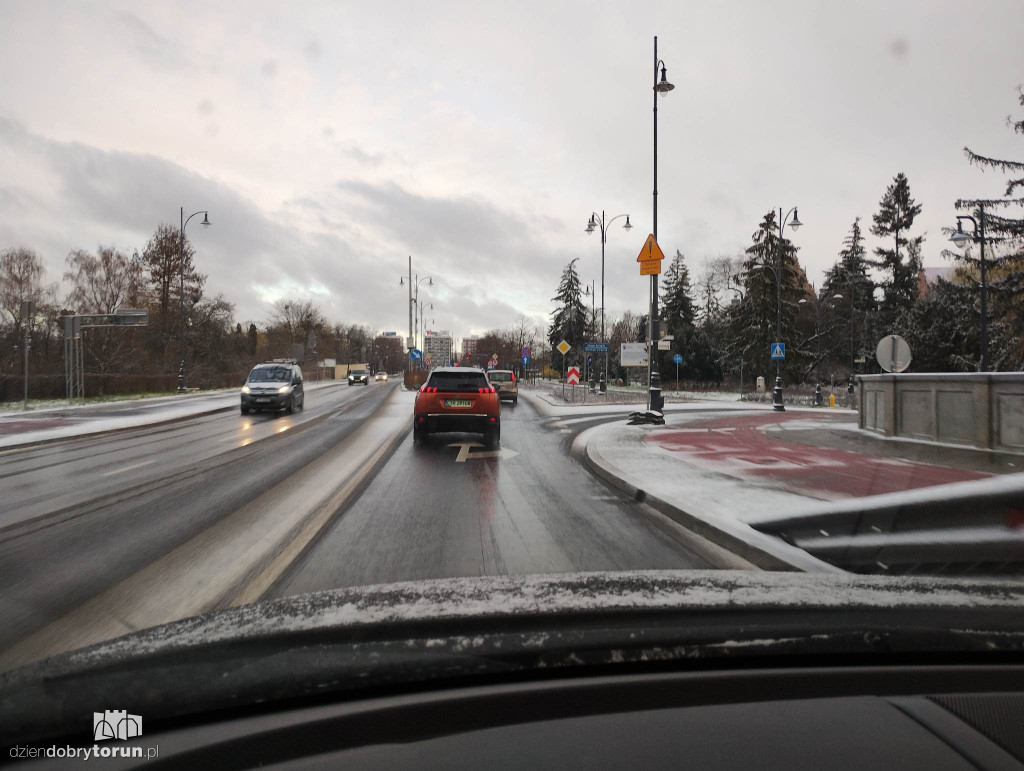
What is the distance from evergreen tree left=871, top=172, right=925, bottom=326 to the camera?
57.1 metres

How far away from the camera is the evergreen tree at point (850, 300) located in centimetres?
5812

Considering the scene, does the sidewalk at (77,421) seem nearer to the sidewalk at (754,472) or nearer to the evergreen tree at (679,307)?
the sidewalk at (754,472)

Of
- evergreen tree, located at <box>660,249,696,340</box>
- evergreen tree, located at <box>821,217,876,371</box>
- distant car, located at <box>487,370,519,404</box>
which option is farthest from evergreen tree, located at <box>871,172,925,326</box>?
distant car, located at <box>487,370,519,404</box>

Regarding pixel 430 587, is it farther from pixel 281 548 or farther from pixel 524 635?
pixel 281 548

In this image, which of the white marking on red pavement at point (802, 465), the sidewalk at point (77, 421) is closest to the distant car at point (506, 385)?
the sidewalk at point (77, 421)

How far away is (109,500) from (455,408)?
7.06 metres

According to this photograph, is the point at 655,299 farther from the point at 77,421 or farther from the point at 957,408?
the point at 77,421

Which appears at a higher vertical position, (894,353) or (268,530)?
(894,353)

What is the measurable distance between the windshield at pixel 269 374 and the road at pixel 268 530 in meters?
11.9

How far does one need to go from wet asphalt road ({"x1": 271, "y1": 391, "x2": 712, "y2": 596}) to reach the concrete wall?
6.65 m

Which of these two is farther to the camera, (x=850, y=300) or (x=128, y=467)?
(x=850, y=300)

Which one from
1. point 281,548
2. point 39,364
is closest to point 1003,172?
point 281,548

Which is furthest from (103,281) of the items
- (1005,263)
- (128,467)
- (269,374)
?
(1005,263)

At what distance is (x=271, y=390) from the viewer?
887 inches
